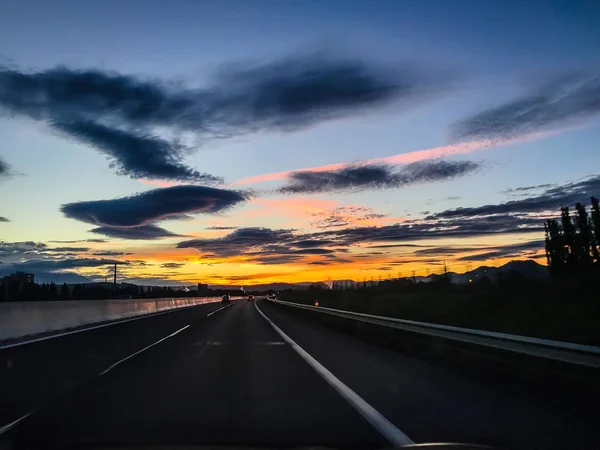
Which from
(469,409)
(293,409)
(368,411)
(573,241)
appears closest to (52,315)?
(293,409)

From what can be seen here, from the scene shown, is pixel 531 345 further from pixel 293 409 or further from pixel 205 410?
pixel 205 410

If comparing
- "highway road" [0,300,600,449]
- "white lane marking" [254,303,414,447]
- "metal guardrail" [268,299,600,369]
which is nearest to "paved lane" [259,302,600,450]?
"highway road" [0,300,600,449]

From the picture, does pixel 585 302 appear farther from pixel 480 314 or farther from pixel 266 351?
pixel 266 351

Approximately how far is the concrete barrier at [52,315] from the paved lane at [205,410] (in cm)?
969

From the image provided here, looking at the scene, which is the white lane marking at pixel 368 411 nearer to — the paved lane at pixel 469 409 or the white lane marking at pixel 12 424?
the paved lane at pixel 469 409

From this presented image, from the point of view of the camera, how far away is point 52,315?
2720cm

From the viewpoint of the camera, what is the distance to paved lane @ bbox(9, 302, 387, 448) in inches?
296

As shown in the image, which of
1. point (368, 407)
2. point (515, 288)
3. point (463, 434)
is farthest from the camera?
point (515, 288)

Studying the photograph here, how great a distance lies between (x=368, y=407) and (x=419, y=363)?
6036 millimetres

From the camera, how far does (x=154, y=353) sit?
17.9 meters

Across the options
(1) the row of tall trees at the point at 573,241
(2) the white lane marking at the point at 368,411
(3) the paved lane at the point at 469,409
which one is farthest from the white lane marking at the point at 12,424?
(1) the row of tall trees at the point at 573,241

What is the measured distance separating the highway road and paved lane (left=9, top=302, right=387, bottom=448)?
2 centimetres

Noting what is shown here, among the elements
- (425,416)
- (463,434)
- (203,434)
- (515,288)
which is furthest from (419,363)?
(515,288)

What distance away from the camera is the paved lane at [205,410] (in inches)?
296
